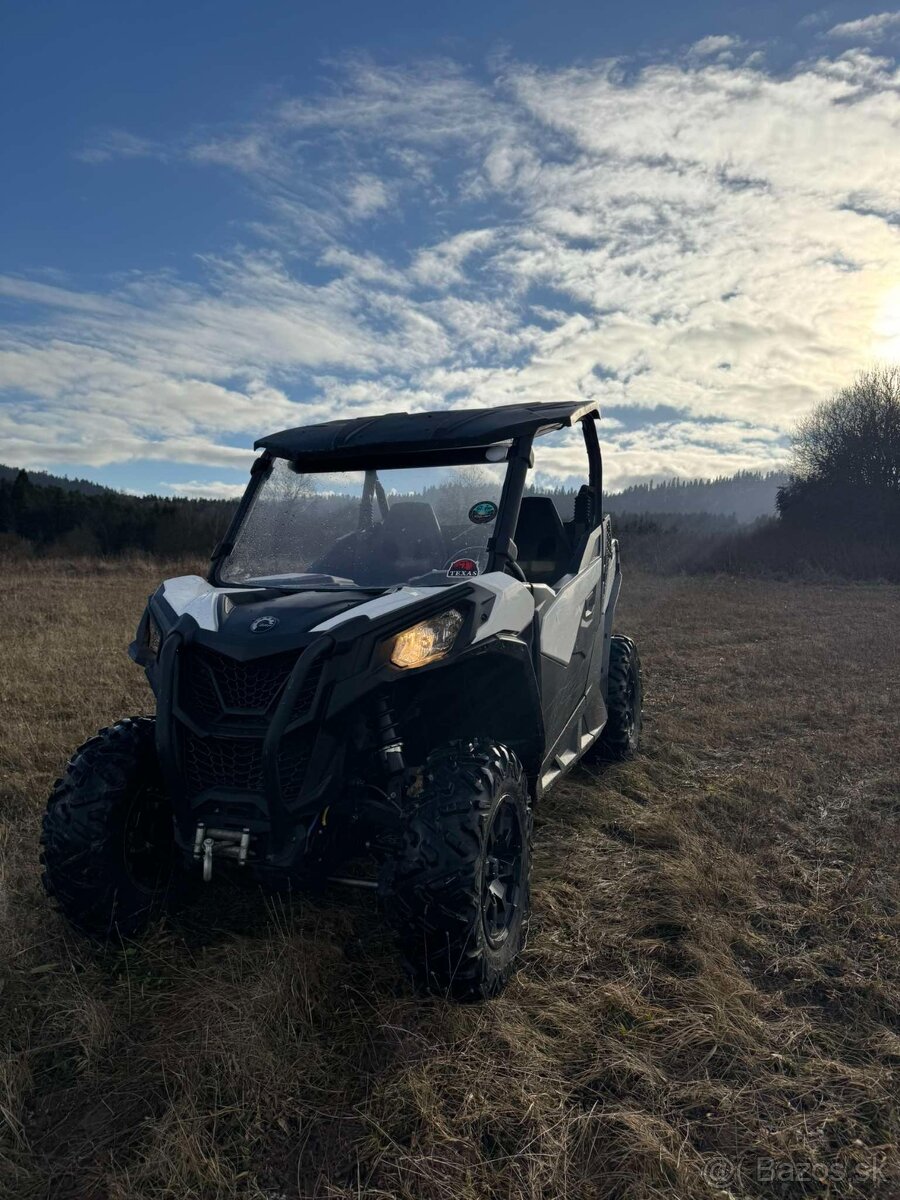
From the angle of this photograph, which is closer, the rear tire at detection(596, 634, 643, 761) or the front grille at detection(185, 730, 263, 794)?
the front grille at detection(185, 730, 263, 794)

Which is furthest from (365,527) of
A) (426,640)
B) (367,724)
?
(367,724)

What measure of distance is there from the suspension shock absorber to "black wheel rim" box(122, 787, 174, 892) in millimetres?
959

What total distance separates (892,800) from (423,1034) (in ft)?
12.0

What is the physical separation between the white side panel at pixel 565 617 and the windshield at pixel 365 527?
43 centimetres

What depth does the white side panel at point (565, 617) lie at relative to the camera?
3.55 meters

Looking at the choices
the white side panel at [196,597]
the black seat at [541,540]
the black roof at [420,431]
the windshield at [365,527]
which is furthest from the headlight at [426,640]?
the black seat at [541,540]

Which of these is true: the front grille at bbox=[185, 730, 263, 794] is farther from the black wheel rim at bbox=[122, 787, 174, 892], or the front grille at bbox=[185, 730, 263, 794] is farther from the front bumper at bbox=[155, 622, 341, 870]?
the black wheel rim at bbox=[122, 787, 174, 892]

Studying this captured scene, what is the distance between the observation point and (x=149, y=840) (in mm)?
3055

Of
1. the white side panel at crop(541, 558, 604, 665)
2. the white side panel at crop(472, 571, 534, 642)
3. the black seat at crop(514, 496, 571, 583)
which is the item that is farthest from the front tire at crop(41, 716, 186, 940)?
the black seat at crop(514, 496, 571, 583)

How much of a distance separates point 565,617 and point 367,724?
1.41 m

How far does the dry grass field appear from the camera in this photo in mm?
2031

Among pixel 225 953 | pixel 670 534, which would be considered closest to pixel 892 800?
pixel 225 953

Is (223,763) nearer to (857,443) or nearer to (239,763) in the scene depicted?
(239,763)

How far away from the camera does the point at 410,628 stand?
2748mm
